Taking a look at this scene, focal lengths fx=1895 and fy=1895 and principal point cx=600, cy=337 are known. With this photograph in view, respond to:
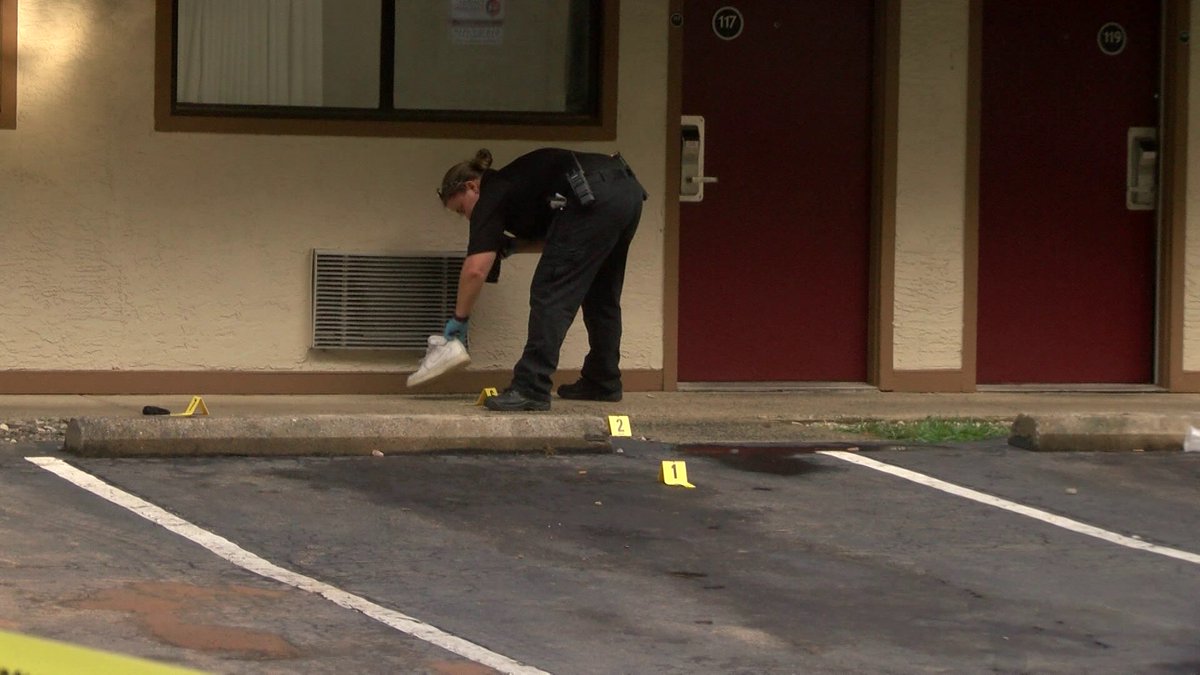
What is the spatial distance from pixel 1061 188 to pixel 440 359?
4002 mm

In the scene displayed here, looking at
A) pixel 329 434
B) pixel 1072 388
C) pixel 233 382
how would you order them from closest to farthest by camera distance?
1. pixel 329 434
2. pixel 233 382
3. pixel 1072 388

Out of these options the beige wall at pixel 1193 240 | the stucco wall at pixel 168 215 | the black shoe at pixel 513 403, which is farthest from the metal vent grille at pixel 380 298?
the beige wall at pixel 1193 240

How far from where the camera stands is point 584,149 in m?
10.5

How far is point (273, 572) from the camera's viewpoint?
247 inches

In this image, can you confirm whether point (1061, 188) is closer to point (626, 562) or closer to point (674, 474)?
point (674, 474)

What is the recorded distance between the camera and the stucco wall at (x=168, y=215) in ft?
32.7

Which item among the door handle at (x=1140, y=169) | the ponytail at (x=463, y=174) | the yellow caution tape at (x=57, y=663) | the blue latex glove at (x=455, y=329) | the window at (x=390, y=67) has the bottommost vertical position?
the yellow caution tape at (x=57, y=663)

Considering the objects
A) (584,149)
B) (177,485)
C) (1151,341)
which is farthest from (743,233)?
(177,485)

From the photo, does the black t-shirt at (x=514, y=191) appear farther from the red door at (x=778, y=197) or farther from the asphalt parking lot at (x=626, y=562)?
the red door at (x=778, y=197)

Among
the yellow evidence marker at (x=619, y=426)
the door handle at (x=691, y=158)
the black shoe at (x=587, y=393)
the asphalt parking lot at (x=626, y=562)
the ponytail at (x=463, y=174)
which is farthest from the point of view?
the door handle at (x=691, y=158)

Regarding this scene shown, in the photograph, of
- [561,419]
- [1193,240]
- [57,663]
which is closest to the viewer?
[57,663]

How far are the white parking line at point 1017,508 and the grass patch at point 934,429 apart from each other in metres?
0.60

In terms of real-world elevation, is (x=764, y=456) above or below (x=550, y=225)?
below

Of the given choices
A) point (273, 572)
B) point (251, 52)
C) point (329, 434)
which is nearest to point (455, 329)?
point (329, 434)
